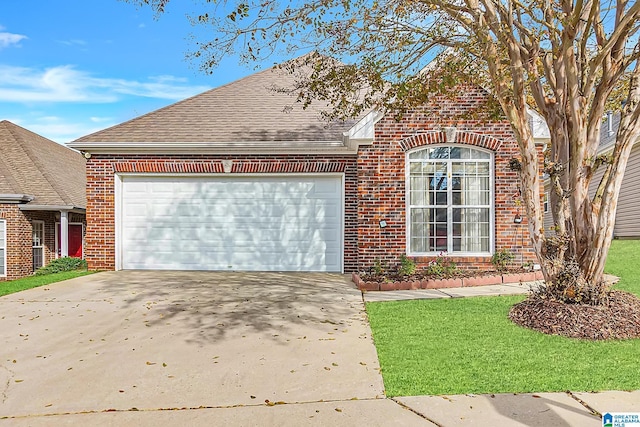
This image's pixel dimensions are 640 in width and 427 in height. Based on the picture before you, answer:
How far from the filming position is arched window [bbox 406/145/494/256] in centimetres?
991

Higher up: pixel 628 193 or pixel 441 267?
pixel 628 193

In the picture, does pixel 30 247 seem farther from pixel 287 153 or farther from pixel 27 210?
pixel 287 153

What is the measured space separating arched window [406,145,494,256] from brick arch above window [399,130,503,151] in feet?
0.51

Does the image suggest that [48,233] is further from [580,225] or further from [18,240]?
[580,225]

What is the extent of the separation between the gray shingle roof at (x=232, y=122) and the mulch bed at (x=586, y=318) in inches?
247

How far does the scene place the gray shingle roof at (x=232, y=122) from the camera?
1091 centimetres

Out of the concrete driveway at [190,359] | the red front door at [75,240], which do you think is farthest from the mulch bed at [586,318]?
the red front door at [75,240]

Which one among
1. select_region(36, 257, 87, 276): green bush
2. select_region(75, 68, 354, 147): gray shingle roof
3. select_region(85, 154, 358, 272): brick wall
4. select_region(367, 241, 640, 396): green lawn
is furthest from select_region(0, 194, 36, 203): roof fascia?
select_region(367, 241, 640, 396): green lawn

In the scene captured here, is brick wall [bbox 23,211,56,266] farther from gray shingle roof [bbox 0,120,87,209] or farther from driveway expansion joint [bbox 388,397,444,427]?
driveway expansion joint [bbox 388,397,444,427]

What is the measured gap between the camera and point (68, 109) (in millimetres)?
18453

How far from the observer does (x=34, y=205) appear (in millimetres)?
15508

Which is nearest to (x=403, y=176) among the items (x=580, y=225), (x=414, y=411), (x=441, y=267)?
(x=441, y=267)

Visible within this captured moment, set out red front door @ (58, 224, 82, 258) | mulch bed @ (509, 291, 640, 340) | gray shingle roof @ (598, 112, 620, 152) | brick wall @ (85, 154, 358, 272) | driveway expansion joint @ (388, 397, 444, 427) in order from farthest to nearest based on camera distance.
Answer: red front door @ (58, 224, 82, 258) → gray shingle roof @ (598, 112, 620, 152) → brick wall @ (85, 154, 358, 272) → mulch bed @ (509, 291, 640, 340) → driveway expansion joint @ (388, 397, 444, 427)

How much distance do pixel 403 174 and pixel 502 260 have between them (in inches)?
112
